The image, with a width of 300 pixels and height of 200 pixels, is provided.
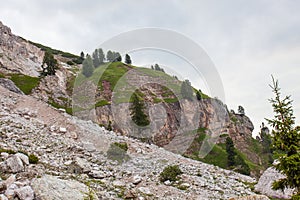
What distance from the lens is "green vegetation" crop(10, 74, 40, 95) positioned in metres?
53.5

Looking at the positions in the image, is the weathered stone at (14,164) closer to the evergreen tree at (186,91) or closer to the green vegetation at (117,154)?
the green vegetation at (117,154)

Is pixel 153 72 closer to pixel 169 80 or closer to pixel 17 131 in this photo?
pixel 169 80

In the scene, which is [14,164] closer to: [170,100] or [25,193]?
[25,193]

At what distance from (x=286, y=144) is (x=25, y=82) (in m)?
57.7

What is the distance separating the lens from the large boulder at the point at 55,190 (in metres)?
10.7

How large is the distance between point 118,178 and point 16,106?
68.2 feet

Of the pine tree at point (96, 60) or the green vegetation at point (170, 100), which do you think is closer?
the green vegetation at point (170, 100)

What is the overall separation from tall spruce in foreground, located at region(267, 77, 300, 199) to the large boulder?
1098 cm

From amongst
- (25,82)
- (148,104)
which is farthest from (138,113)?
(148,104)

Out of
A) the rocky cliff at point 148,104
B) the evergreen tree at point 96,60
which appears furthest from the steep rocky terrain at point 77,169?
the evergreen tree at point 96,60

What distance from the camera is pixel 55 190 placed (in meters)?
11.0

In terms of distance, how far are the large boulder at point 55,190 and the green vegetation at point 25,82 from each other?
47.3 metres

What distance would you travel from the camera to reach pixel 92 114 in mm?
63531

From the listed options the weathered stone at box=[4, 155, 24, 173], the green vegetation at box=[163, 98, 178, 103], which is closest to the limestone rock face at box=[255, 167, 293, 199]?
the weathered stone at box=[4, 155, 24, 173]
